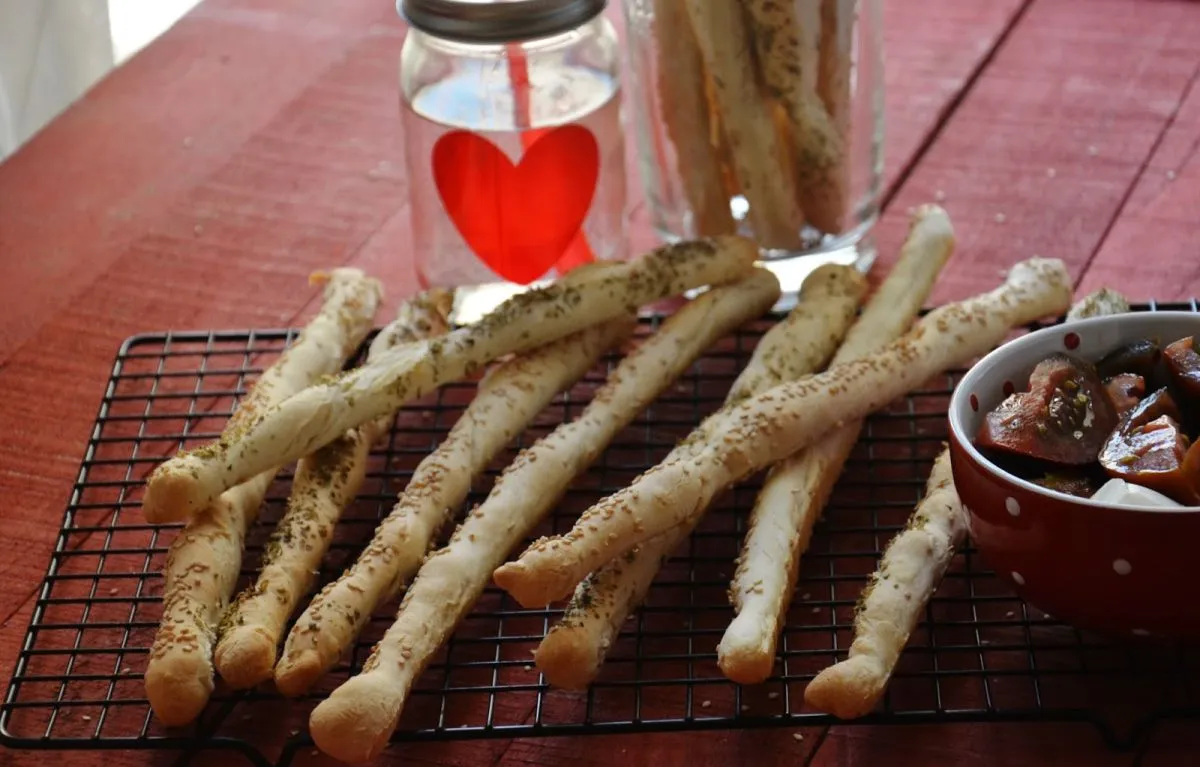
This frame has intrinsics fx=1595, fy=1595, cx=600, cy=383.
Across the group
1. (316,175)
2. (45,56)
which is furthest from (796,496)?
(45,56)

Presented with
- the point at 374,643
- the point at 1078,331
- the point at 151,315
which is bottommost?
the point at 151,315

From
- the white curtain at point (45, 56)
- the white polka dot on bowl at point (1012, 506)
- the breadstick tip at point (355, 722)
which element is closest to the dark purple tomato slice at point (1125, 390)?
the white polka dot on bowl at point (1012, 506)

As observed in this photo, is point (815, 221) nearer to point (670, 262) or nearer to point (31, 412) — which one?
point (670, 262)

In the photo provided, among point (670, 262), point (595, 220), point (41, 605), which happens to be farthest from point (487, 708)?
point (595, 220)

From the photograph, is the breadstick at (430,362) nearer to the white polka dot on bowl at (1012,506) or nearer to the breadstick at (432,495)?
the breadstick at (432,495)

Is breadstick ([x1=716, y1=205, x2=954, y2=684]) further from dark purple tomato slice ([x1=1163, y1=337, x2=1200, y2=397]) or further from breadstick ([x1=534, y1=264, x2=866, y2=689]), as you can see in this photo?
dark purple tomato slice ([x1=1163, y1=337, x2=1200, y2=397])

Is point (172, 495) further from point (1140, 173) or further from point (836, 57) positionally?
point (1140, 173)
